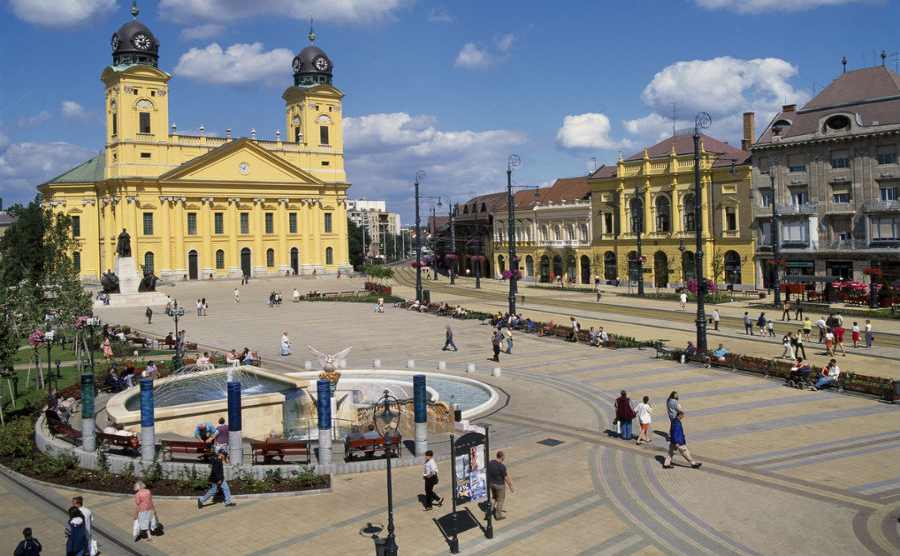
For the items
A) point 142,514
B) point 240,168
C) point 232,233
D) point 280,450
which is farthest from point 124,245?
point 142,514

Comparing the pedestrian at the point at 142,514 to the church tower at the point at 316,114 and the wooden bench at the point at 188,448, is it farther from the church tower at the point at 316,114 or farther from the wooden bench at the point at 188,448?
the church tower at the point at 316,114

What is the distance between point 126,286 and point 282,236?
31284 millimetres

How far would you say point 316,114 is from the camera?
322 ft

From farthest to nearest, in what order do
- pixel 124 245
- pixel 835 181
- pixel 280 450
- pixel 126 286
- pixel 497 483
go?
1. pixel 124 245
2. pixel 126 286
3. pixel 835 181
4. pixel 280 450
5. pixel 497 483

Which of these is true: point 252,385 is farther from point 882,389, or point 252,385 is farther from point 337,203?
point 337,203

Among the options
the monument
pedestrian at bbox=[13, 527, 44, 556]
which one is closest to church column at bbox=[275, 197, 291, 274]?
the monument

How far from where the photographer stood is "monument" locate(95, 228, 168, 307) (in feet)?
208

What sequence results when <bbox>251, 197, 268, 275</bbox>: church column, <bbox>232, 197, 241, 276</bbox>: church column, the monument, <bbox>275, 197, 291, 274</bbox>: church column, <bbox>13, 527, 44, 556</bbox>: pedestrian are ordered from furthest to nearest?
<bbox>275, 197, 291, 274</bbox>: church column, <bbox>251, 197, 268, 275</bbox>: church column, <bbox>232, 197, 241, 276</bbox>: church column, the monument, <bbox>13, 527, 44, 556</bbox>: pedestrian

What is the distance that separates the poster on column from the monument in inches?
2156

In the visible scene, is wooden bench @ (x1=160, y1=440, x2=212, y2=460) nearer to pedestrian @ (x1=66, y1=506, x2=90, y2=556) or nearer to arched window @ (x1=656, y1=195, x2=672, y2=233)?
pedestrian @ (x1=66, y1=506, x2=90, y2=556)

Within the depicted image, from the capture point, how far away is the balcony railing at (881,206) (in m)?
59.1

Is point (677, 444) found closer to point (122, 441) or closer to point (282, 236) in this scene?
point (122, 441)

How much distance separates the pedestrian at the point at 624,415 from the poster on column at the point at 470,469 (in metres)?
6.91

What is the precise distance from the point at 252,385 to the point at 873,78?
5847cm
